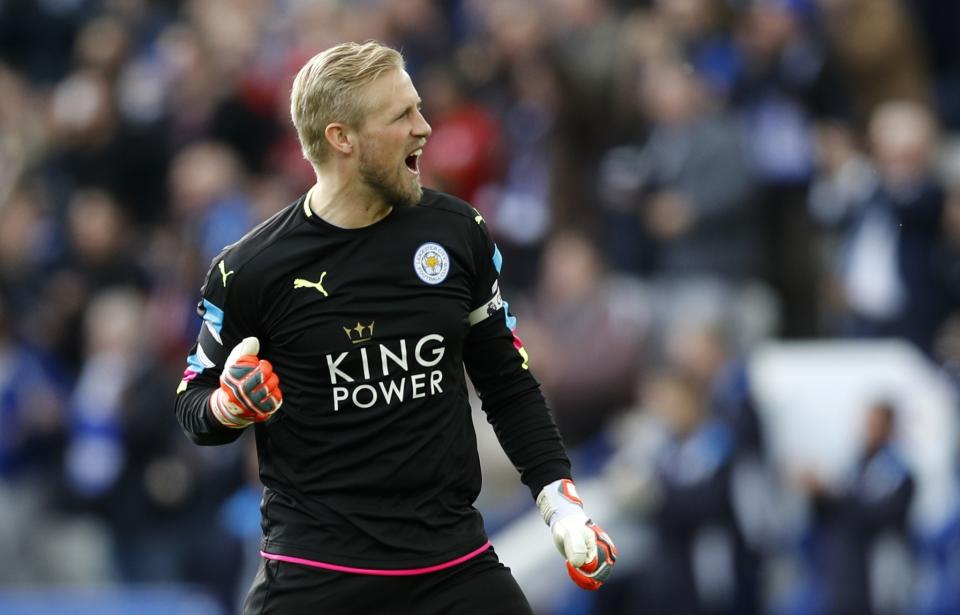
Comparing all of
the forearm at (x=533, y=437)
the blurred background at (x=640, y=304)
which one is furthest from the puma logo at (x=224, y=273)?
the blurred background at (x=640, y=304)

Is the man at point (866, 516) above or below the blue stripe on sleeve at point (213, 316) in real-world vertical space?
below

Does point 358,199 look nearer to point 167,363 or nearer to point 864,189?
point 864,189

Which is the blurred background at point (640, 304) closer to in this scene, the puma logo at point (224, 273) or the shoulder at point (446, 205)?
the shoulder at point (446, 205)

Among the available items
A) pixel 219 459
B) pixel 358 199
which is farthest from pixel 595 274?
pixel 358 199

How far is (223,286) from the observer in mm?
4363

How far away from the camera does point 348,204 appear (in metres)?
4.45

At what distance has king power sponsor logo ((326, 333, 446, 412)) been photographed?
4383 mm

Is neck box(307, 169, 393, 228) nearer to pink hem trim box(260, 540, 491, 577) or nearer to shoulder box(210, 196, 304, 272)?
shoulder box(210, 196, 304, 272)

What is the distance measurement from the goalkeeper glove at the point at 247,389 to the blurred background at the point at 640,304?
5769 millimetres

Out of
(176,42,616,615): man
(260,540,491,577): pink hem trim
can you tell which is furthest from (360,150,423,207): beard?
(260,540,491,577): pink hem trim

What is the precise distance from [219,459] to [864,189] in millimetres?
4682

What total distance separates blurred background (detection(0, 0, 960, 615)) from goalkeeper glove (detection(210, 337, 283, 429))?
577 cm

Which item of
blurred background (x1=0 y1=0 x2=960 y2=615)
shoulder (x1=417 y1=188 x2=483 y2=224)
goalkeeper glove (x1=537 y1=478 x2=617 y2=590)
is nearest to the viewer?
goalkeeper glove (x1=537 y1=478 x2=617 y2=590)

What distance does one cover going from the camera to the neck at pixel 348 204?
4.43 metres
